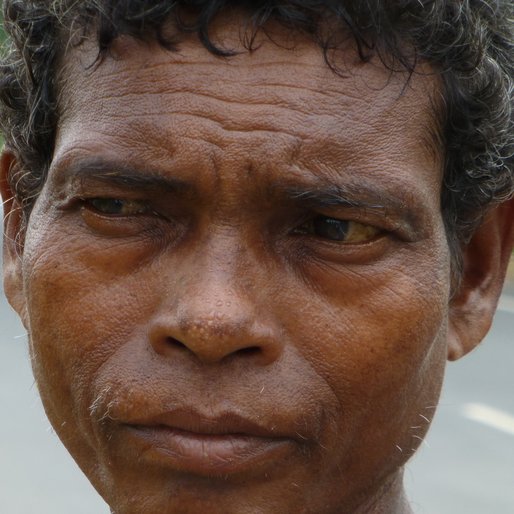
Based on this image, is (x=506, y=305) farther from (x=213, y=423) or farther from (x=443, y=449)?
(x=213, y=423)

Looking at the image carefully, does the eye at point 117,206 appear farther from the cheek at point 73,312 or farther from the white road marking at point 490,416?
the white road marking at point 490,416

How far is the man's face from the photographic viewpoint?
269 cm

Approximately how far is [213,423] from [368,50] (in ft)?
2.92

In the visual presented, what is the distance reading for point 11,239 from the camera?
141 inches

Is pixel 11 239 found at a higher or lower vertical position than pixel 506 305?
higher

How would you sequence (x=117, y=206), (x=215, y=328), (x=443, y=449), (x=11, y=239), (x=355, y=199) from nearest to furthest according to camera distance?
(x=215, y=328), (x=355, y=199), (x=117, y=206), (x=11, y=239), (x=443, y=449)

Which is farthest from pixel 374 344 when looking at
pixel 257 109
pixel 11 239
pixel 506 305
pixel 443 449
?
pixel 506 305

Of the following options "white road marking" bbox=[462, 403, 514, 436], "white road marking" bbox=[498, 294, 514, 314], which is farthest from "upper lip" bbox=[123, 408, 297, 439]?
"white road marking" bbox=[498, 294, 514, 314]

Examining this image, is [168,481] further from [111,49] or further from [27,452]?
A: [27,452]

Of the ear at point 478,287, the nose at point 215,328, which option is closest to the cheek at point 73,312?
the nose at point 215,328

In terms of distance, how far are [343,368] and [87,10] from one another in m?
1.01

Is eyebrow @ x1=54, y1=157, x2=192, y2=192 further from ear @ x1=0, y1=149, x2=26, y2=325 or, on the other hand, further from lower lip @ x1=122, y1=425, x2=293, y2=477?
ear @ x1=0, y1=149, x2=26, y2=325

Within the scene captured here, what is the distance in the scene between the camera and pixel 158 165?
2.79 meters

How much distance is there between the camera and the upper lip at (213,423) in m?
2.66
